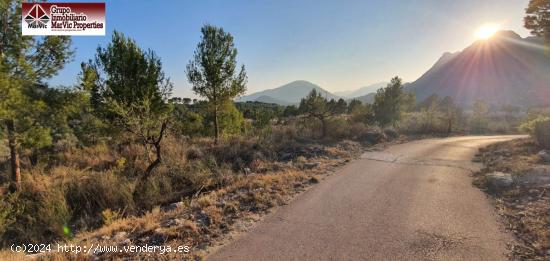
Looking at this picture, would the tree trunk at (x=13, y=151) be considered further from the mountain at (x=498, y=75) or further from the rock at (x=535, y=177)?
the mountain at (x=498, y=75)

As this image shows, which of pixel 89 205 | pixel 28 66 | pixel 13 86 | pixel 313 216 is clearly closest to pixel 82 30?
pixel 28 66

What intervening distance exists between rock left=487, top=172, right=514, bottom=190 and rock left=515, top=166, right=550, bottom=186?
0.24 meters

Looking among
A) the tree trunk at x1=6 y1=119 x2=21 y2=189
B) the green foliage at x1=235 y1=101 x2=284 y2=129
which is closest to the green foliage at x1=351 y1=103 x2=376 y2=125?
the green foliage at x1=235 y1=101 x2=284 y2=129

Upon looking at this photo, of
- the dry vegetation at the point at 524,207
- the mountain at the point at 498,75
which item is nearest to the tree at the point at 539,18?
the dry vegetation at the point at 524,207

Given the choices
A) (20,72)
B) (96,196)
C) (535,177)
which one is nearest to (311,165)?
(535,177)

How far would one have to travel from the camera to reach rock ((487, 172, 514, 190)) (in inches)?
250

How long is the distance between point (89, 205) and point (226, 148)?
18.7ft

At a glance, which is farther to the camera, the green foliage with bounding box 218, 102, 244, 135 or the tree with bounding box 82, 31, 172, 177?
the green foliage with bounding box 218, 102, 244, 135

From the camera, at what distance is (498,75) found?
113 m

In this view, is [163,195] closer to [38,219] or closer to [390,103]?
[38,219]

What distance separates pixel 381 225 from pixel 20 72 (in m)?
10.9

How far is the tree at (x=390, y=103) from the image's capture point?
23.9m

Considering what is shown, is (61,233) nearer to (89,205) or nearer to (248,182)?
(89,205)

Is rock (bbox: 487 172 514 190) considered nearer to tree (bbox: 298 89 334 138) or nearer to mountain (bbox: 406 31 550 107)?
tree (bbox: 298 89 334 138)
